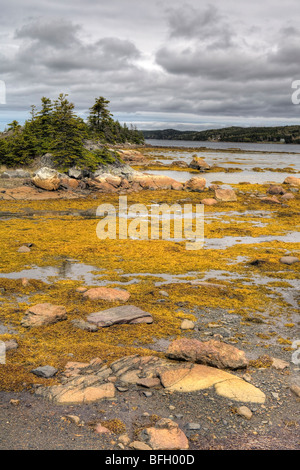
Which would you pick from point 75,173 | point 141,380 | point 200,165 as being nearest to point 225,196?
point 75,173

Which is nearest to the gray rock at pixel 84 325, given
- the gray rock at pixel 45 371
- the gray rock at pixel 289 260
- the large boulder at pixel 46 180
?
the gray rock at pixel 45 371

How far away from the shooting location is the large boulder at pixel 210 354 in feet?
28.5

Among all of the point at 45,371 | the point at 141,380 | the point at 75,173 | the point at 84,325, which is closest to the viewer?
the point at 141,380

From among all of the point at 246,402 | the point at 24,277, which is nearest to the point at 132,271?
the point at 24,277

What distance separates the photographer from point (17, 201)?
3400cm

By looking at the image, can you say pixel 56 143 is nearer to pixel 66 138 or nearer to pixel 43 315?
pixel 66 138

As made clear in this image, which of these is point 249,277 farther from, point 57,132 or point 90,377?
point 57,132

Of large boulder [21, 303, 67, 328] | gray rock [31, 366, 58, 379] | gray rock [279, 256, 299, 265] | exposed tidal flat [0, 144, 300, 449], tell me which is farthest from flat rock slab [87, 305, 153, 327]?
gray rock [279, 256, 299, 265]

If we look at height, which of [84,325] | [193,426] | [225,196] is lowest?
[193,426]

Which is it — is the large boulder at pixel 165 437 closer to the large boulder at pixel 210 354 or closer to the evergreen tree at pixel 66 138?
the large boulder at pixel 210 354

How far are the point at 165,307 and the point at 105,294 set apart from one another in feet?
7.06

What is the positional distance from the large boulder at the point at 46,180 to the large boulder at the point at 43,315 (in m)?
27.7

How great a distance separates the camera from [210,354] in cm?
878
